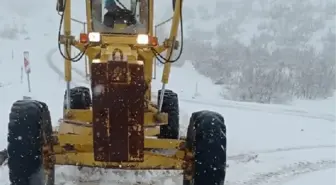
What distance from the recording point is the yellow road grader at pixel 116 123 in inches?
190

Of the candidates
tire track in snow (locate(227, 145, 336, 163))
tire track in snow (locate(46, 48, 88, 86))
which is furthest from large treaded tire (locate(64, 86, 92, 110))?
tire track in snow (locate(46, 48, 88, 86))

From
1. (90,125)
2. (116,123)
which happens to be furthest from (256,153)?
(116,123)

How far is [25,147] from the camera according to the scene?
5.19 metres

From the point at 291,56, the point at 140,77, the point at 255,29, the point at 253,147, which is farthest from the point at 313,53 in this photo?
the point at 140,77

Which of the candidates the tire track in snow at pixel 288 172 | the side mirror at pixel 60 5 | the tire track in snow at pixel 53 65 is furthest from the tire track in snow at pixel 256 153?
the tire track in snow at pixel 53 65

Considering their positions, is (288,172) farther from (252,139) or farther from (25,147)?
(25,147)

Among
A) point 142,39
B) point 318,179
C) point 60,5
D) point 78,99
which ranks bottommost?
point 318,179

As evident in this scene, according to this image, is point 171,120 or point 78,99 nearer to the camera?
point 171,120

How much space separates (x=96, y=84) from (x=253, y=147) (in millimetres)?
5304

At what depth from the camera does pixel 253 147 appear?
948 cm

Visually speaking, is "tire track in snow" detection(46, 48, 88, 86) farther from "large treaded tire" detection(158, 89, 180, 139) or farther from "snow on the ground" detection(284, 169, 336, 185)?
"snow on the ground" detection(284, 169, 336, 185)

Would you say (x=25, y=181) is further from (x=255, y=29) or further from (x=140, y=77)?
(x=255, y=29)

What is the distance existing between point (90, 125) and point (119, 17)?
1465mm

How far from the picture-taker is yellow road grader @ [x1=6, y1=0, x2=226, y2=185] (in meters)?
4.83
